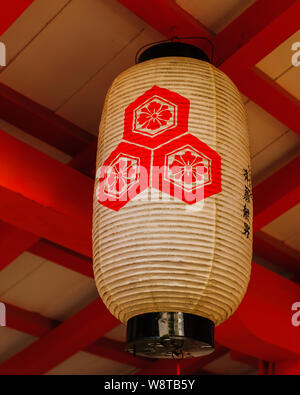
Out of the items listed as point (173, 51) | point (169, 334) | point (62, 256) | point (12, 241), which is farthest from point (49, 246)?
point (169, 334)

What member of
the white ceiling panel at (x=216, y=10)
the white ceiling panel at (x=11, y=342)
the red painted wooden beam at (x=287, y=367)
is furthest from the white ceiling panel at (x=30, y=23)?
the red painted wooden beam at (x=287, y=367)

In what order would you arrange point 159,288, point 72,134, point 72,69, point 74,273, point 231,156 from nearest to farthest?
point 159,288 < point 231,156 < point 72,69 < point 72,134 < point 74,273

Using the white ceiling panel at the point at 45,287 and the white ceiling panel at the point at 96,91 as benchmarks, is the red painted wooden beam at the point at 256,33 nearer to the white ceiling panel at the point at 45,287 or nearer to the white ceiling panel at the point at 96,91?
the white ceiling panel at the point at 96,91

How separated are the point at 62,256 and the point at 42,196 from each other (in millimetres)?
1109

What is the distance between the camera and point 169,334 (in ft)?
5.28

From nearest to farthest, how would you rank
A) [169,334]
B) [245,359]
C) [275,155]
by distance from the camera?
1. [169,334]
2. [275,155]
3. [245,359]

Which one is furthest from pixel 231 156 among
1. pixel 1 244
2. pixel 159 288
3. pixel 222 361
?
pixel 222 361

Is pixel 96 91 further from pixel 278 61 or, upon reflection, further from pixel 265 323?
pixel 265 323

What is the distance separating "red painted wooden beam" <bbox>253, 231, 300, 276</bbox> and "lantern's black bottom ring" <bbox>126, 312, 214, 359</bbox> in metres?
1.96

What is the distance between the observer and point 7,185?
229 cm

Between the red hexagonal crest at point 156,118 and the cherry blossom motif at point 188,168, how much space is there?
8 cm
